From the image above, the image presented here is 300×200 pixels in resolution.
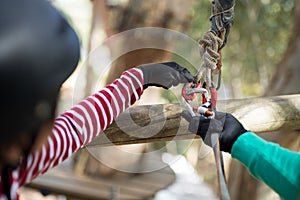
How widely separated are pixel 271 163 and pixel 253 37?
482 cm

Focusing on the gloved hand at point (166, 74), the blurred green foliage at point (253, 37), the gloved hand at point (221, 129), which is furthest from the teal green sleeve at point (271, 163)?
the blurred green foliage at point (253, 37)

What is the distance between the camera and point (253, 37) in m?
5.21

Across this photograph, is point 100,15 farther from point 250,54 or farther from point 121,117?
point 250,54

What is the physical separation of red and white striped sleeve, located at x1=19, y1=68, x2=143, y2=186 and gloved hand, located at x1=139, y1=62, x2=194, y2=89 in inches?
1.0

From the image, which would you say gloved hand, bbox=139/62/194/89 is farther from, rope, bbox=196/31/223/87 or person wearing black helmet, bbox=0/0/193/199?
person wearing black helmet, bbox=0/0/193/199

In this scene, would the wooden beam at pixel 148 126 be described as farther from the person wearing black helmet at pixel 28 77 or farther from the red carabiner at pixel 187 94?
the person wearing black helmet at pixel 28 77

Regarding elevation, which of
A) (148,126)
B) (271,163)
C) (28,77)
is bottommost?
(148,126)

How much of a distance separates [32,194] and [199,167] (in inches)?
127

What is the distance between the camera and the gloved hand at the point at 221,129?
581 mm

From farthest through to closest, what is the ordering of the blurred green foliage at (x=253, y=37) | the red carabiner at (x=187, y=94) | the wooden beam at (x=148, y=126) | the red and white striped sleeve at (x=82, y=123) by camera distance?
the blurred green foliage at (x=253, y=37)
the wooden beam at (x=148, y=126)
the red carabiner at (x=187, y=94)
the red and white striped sleeve at (x=82, y=123)

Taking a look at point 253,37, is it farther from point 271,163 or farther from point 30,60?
point 30,60

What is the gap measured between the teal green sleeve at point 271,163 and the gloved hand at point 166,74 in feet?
0.39

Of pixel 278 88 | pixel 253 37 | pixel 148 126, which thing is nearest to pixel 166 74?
pixel 148 126

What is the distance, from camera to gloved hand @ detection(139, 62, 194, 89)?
63 cm
